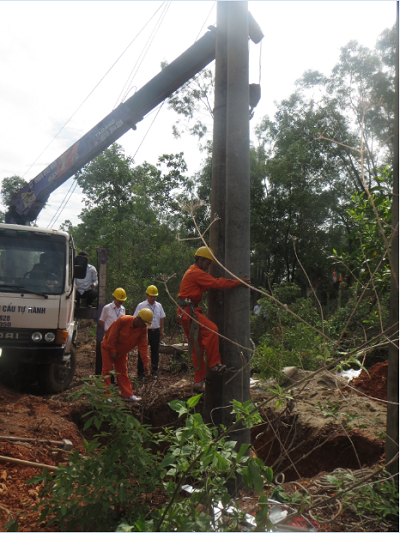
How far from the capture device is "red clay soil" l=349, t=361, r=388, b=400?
643 cm

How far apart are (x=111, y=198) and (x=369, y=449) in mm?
31845

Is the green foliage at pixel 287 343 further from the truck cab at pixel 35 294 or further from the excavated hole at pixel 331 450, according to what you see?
the truck cab at pixel 35 294

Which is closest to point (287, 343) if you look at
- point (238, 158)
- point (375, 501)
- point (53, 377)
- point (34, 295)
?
point (53, 377)

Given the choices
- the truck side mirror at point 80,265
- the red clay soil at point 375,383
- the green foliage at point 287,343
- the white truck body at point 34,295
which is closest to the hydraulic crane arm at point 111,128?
the white truck body at point 34,295

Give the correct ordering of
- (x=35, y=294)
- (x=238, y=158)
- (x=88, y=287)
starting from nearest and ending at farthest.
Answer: (x=238, y=158)
(x=35, y=294)
(x=88, y=287)

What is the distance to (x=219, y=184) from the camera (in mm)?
4211

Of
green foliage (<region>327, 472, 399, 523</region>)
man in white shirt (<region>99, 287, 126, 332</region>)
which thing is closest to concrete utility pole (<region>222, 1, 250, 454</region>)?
green foliage (<region>327, 472, 399, 523</region>)

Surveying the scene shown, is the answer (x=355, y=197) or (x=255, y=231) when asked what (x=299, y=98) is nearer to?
(x=255, y=231)

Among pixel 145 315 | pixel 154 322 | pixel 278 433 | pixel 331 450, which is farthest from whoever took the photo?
pixel 154 322

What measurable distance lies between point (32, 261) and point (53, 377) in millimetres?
1956

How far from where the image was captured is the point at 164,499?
Answer: 2979mm

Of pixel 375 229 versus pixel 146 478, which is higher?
pixel 375 229

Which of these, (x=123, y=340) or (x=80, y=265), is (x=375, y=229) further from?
(x=80, y=265)

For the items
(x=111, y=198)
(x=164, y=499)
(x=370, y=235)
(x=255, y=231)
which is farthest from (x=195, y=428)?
(x=111, y=198)
